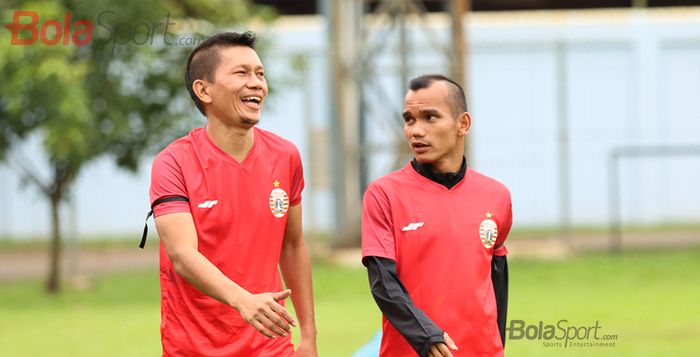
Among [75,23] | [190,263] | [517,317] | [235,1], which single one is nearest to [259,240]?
[190,263]

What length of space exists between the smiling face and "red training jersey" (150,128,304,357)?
5.9 inches

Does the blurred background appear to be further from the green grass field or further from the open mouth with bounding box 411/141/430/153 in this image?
the open mouth with bounding box 411/141/430/153

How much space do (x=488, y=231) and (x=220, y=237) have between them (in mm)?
1050

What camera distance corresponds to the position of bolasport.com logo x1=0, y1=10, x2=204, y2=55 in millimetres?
15617

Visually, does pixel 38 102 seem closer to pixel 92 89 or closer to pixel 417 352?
pixel 92 89

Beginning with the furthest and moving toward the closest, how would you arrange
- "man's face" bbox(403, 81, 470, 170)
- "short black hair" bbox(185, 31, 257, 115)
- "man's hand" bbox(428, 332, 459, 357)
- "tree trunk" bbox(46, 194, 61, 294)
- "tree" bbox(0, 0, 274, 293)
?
"tree trunk" bbox(46, 194, 61, 294) → "tree" bbox(0, 0, 274, 293) → "man's face" bbox(403, 81, 470, 170) → "short black hair" bbox(185, 31, 257, 115) → "man's hand" bbox(428, 332, 459, 357)

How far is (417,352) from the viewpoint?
17.0ft

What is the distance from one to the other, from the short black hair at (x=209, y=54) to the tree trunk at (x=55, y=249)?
12.7 m

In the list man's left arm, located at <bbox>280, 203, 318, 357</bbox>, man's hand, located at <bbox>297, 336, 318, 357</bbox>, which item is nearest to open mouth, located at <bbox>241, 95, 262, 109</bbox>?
man's left arm, located at <bbox>280, 203, 318, 357</bbox>

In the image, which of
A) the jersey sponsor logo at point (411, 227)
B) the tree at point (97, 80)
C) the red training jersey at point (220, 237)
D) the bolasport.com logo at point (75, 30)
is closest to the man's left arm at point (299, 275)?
the red training jersey at point (220, 237)

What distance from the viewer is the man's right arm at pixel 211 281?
476cm

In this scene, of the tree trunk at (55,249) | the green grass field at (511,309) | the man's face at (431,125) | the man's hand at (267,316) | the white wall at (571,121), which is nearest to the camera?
the man's hand at (267,316)

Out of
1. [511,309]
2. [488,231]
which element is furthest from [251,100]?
[511,309]

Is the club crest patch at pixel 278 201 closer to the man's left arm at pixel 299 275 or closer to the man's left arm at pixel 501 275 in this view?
the man's left arm at pixel 299 275
